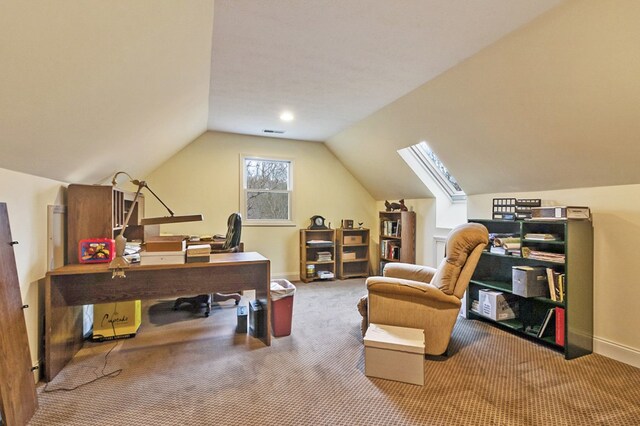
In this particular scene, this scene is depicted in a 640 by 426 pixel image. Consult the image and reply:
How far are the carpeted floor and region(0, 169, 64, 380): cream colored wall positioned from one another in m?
0.49

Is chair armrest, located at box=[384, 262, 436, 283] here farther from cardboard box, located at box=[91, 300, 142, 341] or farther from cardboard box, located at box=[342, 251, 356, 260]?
cardboard box, located at box=[91, 300, 142, 341]

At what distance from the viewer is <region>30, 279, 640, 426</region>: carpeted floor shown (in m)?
1.84

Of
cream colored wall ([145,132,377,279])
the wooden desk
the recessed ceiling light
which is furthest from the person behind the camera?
cream colored wall ([145,132,377,279])

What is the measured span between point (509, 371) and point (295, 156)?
4.25 meters

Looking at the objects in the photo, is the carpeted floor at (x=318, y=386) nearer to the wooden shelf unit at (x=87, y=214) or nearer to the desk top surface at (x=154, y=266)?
the desk top surface at (x=154, y=266)

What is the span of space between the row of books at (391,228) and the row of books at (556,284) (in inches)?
103

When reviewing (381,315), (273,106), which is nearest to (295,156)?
(273,106)

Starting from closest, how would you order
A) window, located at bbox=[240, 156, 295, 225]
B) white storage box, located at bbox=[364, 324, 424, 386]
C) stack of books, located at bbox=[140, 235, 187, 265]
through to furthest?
white storage box, located at bbox=[364, 324, 424, 386] → stack of books, located at bbox=[140, 235, 187, 265] → window, located at bbox=[240, 156, 295, 225]

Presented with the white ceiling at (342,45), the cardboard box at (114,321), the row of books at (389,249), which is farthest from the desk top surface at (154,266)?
the row of books at (389,249)

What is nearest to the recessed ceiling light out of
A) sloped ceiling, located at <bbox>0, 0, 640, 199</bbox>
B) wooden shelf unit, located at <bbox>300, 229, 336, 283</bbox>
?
sloped ceiling, located at <bbox>0, 0, 640, 199</bbox>

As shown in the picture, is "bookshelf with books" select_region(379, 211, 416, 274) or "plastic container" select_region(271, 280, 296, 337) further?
"bookshelf with books" select_region(379, 211, 416, 274)

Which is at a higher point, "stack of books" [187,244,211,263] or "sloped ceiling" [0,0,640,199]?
"sloped ceiling" [0,0,640,199]

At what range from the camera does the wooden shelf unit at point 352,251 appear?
5.54m

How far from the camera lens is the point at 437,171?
15.1 ft
